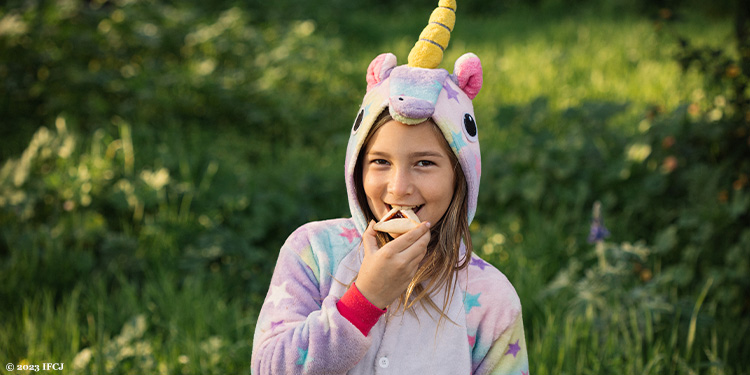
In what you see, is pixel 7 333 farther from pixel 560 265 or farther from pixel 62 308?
pixel 560 265

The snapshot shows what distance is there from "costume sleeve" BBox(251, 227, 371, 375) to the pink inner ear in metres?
0.52

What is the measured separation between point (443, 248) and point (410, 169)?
20 centimetres

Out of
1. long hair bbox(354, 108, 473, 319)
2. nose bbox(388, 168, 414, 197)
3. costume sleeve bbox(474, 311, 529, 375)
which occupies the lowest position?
costume sleeve bbox(474, 311, 529, 375)

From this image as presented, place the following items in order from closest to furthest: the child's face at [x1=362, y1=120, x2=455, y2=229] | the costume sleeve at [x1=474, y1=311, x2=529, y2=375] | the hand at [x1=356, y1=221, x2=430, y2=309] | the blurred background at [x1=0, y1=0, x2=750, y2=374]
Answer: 1. the hand at [x1=356, y1=221, x2=430, y2=309]
2. the child's face at [x1=362, y1=120, x2=455, y2=229]
3. the costume sleeve at [x1=474, y1=311, x2=529, y2=375]
4. the blurred background at [x1=0, y1=0, x2=750, y2=374]

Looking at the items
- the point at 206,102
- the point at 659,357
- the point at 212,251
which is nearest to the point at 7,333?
the point at 212,251

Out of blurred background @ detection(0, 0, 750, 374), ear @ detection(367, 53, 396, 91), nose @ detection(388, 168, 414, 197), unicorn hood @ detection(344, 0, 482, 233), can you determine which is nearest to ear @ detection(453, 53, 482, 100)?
unicorn hood @ detection(344, 0, 482, 233)

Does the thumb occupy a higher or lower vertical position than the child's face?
lower

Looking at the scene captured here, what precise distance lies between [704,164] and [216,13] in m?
6.74

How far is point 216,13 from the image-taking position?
854 cm

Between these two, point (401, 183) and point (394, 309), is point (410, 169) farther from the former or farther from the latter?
point (394, 309)

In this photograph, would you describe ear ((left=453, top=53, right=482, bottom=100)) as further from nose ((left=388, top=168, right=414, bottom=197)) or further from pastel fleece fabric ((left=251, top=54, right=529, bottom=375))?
nose ((left=388, top=168, right=414, bottom=197))

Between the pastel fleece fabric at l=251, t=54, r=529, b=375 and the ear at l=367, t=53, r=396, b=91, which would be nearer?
the pastel fleece fabric at l=251, t=54, r=529, b=375

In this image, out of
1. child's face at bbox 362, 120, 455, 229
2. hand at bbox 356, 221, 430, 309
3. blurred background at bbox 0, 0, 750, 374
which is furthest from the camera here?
blurred background at bbox 0, 0, 750, 374

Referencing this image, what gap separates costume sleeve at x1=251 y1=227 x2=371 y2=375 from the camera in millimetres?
1355
